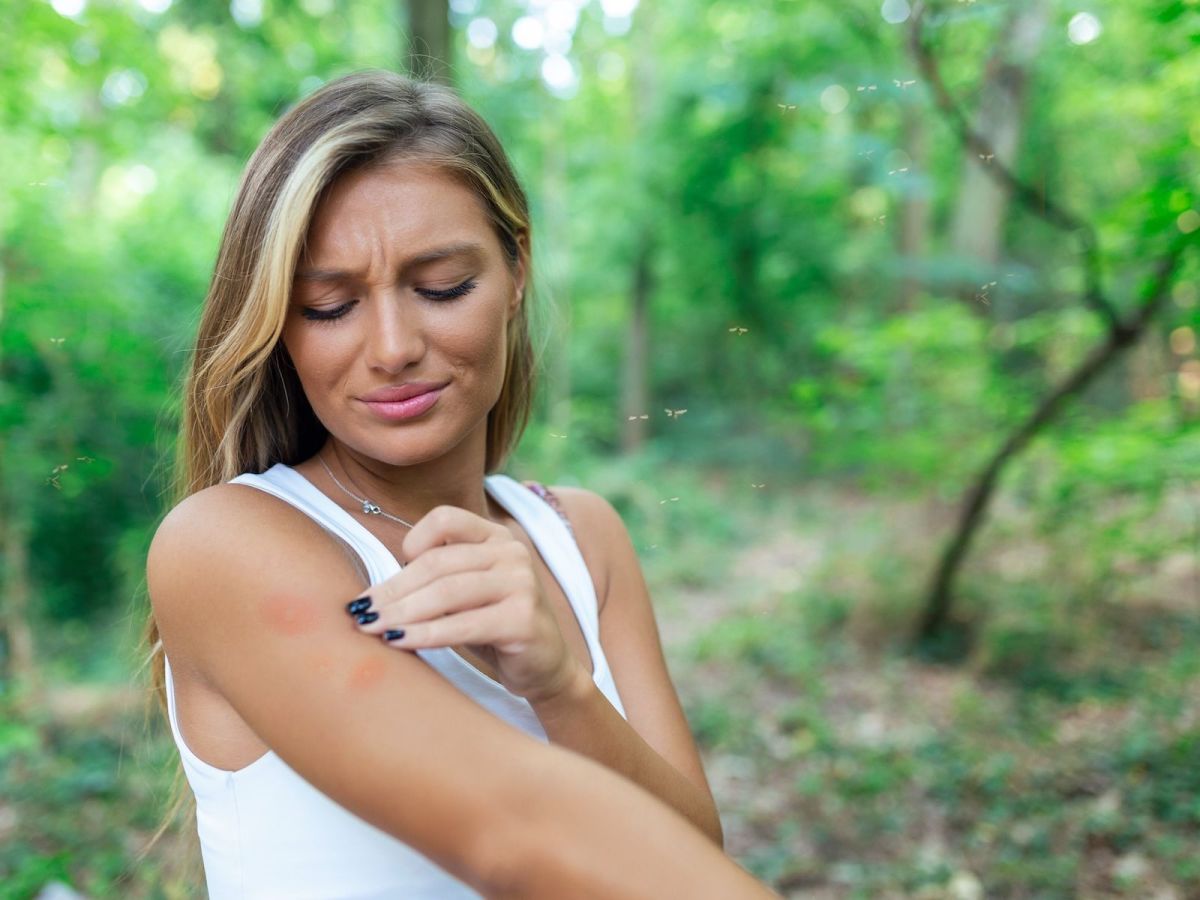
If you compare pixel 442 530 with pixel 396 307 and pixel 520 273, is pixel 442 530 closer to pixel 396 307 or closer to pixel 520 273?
pixel 396 307

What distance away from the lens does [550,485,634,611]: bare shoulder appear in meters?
1.85

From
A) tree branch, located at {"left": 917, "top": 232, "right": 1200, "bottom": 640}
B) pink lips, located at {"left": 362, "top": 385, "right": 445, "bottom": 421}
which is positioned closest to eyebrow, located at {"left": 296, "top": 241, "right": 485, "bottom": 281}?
pink lips, located at {"left": 362, "top": 385, "right": 445, "bottom": 421}

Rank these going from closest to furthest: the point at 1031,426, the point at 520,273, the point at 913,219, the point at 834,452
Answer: the point at 520,273, the point at 1031,426, the point at 834,452, the point at 913,219

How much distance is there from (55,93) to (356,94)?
19.1 ft

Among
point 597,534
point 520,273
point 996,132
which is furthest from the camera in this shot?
point 996,132

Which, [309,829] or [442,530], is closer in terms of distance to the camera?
[442,530]

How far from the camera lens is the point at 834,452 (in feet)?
21.4

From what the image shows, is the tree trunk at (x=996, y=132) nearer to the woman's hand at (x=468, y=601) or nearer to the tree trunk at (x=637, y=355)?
the woman's hand at (x=468, y=601)

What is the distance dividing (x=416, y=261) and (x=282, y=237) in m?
0.19

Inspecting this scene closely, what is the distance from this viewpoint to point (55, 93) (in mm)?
6086

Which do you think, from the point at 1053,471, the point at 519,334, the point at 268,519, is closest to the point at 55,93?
the point at 519,334

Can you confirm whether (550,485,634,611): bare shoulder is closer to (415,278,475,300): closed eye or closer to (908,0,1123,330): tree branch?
(415,278,475,300): closed eye

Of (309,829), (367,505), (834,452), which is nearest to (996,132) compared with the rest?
(834,452)

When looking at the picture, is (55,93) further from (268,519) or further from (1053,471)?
Result: (1053,471)
